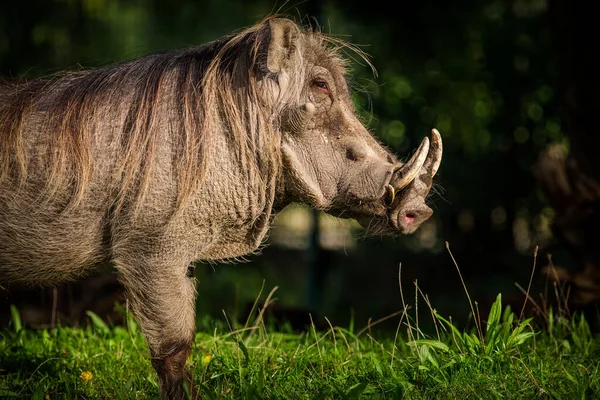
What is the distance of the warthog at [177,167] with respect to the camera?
311 centimetres

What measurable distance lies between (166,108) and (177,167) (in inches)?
9.8

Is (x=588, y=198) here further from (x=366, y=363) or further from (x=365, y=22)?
(x=365, y=22)

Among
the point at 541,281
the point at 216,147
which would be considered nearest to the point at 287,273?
the point at 541,281

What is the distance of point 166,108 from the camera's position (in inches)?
126

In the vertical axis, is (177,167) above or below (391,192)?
above

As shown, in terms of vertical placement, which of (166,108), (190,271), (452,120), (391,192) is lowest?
(452,120)

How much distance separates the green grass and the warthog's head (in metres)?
0.47

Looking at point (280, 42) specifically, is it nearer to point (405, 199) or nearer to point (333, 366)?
point (405, 199)

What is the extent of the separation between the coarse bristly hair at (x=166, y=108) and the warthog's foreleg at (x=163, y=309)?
25cm

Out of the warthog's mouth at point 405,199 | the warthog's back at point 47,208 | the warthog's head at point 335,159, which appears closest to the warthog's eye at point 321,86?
the warthog's head at point 335,159

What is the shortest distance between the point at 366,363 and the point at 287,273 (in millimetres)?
5334


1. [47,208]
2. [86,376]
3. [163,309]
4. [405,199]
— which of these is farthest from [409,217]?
A: [86,376]

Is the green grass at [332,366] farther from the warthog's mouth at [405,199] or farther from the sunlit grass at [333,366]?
the warthog's mouth at [405,199]

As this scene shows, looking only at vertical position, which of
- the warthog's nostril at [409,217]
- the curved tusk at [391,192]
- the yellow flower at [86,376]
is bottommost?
the yellow flower at [86,376]
